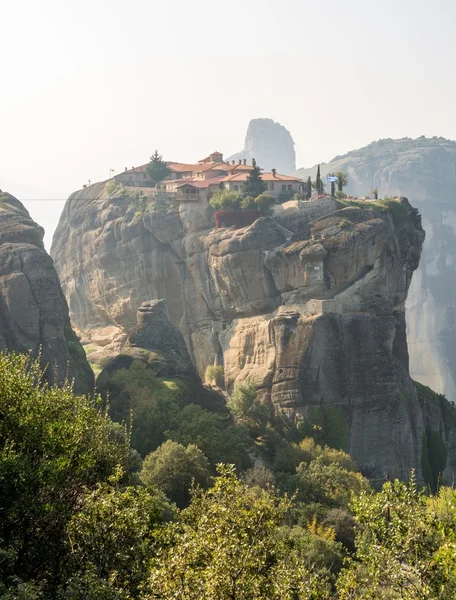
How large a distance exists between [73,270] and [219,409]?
43.9 meters

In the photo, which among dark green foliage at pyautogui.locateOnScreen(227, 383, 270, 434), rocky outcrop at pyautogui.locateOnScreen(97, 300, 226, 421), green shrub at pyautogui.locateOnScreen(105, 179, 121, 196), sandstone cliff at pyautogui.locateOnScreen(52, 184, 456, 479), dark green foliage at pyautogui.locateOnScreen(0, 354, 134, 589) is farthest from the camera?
green shrub at pyautogui.locateOnScreen(105, 179, 121, 196)

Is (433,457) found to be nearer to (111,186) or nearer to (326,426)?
(326,426)

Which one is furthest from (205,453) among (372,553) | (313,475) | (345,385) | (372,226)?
(372,553)

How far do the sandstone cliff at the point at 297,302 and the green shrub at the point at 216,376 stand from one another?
5.31 feet

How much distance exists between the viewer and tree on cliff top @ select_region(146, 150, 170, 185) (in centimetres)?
12256

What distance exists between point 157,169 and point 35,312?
5529cm

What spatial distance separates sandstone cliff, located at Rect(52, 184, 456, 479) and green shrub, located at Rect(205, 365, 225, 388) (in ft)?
5.31

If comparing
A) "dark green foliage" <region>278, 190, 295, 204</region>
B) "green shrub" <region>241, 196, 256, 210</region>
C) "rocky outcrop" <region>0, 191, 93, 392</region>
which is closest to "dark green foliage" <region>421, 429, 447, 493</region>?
"green shrub" <region>241, 196, 256, 210</region>

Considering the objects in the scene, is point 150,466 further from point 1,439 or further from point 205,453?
point 1,439

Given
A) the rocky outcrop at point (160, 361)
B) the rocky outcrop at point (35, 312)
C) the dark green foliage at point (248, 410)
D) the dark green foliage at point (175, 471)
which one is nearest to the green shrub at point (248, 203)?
the rocky outcrop at point (160, 361)

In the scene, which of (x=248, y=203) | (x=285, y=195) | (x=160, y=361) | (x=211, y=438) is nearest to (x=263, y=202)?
(x=248, y=203)

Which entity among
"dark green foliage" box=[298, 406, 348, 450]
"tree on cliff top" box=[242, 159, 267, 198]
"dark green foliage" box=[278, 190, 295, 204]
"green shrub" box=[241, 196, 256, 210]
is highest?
"tree on cliff top" box=[242, 159, 267, 198]

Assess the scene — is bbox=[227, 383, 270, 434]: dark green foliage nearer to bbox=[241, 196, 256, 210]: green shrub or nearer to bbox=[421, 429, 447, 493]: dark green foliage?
bbox=[421, 429, 447, 493]: dark green foliage

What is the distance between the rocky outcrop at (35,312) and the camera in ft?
229
